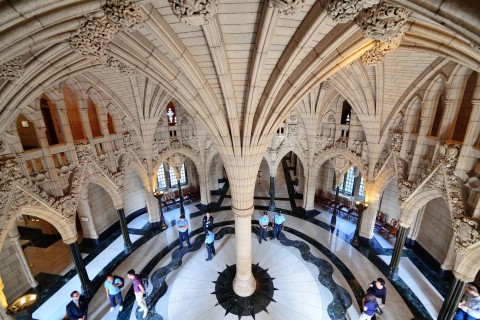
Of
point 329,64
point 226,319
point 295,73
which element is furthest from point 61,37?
point 226,319

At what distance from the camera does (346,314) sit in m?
6.42

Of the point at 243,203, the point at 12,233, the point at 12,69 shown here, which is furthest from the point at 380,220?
the point at 12,233

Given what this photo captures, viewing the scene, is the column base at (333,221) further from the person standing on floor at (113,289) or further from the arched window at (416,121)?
the person standing on floor at (113,289)

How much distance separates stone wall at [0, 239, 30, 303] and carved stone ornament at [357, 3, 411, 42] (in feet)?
35.6

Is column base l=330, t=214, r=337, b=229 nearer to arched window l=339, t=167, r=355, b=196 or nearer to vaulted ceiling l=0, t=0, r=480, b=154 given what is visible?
arched window l=339, t=167, r=355, b=196

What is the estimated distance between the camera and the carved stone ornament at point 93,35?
279cm

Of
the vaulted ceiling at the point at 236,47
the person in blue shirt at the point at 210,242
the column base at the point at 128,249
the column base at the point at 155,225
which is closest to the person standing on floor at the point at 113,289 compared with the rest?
the column base at the point at 128,249

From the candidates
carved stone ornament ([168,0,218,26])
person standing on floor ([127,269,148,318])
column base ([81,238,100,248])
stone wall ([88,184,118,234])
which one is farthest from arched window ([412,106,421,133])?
column base ([81,238,100,248])

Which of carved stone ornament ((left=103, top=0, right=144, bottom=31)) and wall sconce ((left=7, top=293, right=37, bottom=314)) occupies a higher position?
carved stone ornament ((left=103, top=0, right=144, bottom=31))

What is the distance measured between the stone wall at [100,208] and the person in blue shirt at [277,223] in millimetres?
8023

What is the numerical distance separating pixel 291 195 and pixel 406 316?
834cm

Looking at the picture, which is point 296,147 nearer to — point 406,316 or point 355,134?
point 355,134

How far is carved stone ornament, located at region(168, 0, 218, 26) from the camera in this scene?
2.53 metres

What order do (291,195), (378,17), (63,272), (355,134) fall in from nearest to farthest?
1. (378,17)
2. (63,272)
3. (355,134)
4. (291,195)
